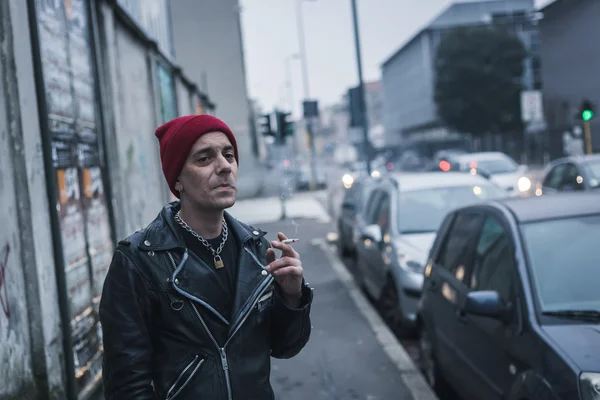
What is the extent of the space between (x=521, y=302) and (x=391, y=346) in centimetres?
350

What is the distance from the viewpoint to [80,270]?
586 centimetres

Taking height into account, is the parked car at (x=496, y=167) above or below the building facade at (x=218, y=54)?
below

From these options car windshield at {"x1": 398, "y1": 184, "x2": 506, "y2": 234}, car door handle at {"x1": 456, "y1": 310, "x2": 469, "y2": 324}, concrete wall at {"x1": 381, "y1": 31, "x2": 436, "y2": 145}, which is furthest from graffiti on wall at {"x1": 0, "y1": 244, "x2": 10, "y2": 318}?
concrete wall at {"x1": 381, "y1": 31, "x2": 436, "y2": 145}

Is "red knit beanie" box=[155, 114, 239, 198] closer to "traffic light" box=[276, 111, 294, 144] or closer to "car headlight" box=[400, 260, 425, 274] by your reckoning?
"car headlight" box=[400, 260, 425, 274]

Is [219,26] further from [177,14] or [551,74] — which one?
[551,74]

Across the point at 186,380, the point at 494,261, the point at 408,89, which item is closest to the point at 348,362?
the point at 494,261

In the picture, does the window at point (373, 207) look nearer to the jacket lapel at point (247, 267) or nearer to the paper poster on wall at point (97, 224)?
the paper poster on wall at point (97, 224)

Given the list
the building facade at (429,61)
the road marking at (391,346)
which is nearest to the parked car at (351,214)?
the road marking at (391,346)

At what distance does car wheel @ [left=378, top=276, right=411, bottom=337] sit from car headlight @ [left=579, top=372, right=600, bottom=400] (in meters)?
4.74

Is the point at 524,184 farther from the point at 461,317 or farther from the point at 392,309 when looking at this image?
the point at 461,317

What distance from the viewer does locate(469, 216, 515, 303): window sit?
437cm

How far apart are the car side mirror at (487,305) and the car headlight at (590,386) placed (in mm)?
915

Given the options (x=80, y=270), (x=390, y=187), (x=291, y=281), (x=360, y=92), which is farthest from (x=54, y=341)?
(x=360, y=92)

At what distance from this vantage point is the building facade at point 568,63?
156 ft
